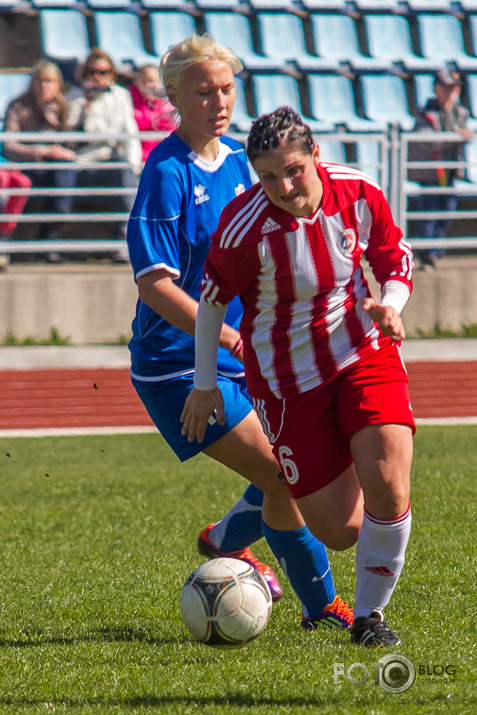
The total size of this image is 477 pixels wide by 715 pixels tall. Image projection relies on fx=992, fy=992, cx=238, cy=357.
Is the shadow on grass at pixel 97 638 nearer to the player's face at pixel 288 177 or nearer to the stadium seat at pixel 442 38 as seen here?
the player's face at pixel 288 177

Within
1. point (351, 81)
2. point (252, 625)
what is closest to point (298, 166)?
point (252, 625)

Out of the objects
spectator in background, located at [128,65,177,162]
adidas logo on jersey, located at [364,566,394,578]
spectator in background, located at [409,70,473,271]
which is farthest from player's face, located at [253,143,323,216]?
spectator in background, located at [409,70,473,271]

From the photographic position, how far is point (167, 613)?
4.18 metres

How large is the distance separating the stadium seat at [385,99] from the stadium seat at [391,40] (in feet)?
1.68

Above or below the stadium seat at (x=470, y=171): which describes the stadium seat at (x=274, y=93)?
above

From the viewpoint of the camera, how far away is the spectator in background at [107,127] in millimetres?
12664

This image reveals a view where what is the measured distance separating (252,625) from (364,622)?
0.40m

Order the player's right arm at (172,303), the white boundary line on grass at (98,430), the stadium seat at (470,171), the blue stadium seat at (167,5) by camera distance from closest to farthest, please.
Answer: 1. the player's right arm at (172,303)
2. the white boundary line on grass at (98,430)
3. the stadium seat at (470,171)
4. the blue stadium seat at (167,5)

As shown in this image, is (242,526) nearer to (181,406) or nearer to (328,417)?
(181,406)

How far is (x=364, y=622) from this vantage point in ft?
11.5

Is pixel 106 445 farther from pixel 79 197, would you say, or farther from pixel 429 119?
pixel 429 119

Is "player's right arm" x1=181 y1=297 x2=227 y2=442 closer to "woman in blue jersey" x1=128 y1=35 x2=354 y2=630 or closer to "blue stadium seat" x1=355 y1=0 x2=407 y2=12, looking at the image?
"woman in blue jersey" x1=128 y1=35 x2=354 y2=630

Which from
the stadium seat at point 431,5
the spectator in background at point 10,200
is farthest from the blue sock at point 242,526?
the stadium seat at point 431,5

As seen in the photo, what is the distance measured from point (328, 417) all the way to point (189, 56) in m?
1.52
